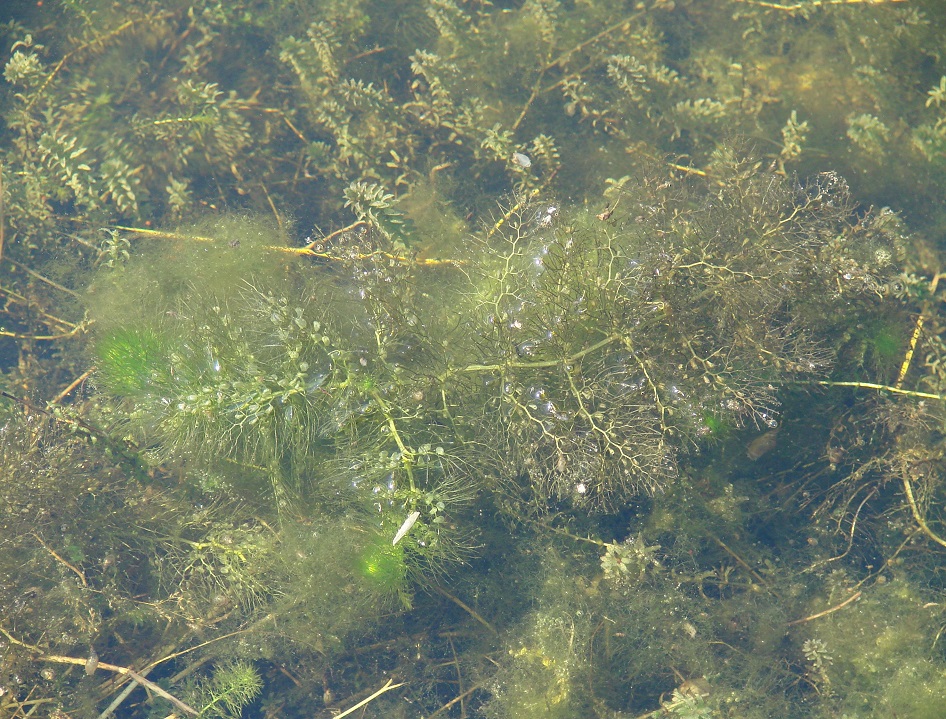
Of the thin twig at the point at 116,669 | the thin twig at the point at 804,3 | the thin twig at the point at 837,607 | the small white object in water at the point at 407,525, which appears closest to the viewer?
the small white object in water at the point at 407,525

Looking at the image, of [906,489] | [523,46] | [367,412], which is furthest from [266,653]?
[523,46]

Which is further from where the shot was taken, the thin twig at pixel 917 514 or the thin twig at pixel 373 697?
the thin twig at pixel 373 697

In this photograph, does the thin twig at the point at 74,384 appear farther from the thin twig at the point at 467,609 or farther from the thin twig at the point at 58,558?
the thin twig at the point at 467,609

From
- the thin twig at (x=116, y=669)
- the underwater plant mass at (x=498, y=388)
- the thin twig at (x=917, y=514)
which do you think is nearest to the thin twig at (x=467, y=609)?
the underwater plant mass at (x=498, y=388)

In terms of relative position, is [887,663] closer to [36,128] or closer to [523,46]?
[523,46]

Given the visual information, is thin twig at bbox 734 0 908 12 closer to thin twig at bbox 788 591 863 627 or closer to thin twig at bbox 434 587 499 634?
thin twig at bbox 788 591 863 627

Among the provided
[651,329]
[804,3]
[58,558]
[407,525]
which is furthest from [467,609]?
[804,3]

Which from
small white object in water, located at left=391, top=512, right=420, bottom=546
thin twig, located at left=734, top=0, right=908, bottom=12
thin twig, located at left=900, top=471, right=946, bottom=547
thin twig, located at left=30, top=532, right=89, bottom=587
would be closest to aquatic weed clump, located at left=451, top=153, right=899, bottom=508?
small white object in water, located at left=391, top=512, right=420, bottom=546

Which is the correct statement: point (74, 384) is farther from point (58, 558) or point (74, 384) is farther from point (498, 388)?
point (498, 388)

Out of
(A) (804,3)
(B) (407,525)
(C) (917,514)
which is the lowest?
(C) (917,514)
